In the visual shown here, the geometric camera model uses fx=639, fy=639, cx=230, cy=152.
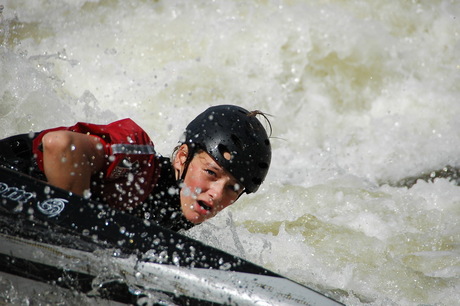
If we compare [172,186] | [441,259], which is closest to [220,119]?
[172,186]

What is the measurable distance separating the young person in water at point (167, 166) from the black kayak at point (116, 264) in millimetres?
200

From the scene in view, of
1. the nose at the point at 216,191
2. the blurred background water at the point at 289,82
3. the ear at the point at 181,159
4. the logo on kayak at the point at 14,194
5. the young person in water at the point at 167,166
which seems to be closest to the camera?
the logo on kayak at the point at 14,194

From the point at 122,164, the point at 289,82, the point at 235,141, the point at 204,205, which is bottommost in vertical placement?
the point at 289,82

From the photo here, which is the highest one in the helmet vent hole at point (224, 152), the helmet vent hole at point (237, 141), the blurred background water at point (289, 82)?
the helmet vent hole at point (237, 141)

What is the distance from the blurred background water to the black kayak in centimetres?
235

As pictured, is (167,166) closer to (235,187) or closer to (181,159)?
(181,159)

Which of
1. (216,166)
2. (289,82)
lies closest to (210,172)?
(216,166)

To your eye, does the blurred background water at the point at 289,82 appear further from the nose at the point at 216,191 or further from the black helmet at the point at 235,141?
the nose at the point at 216,191

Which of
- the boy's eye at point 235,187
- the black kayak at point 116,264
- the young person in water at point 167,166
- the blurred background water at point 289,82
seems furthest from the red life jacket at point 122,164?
the blurred background water at point 289,82

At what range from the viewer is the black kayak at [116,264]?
2.69 metres

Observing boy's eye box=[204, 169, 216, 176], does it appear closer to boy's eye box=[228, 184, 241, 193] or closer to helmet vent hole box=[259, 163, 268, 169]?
boy's eye box=[228, 184, 241, 193]

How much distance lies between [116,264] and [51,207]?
1.28ft

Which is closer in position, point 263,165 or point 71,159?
point 71,159

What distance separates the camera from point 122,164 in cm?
294
